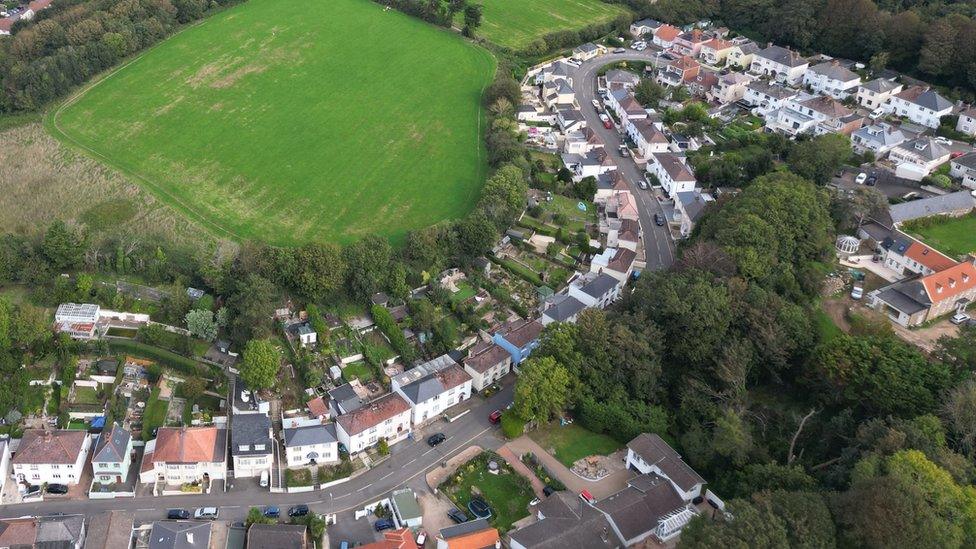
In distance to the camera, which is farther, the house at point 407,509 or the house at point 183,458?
the house at point 183,458

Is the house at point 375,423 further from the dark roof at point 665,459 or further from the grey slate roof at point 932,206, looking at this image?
the grey slate roof at point 932,206

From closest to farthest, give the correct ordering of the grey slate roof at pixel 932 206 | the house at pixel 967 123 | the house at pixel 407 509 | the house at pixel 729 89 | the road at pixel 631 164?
1. the house at pixel 407 509
2. the grey slate roof at pixel 932 206
3. the road at pixel 631 164
4. the house at pixel 967 123
5. the house at pixel 729 89

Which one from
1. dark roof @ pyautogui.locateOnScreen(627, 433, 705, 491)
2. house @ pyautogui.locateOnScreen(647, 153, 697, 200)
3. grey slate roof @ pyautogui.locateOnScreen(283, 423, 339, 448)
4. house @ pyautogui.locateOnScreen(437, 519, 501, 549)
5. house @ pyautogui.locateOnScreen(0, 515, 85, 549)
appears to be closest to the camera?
house @ pyautogui.locateOnScreen(0, 515, 85, 549)

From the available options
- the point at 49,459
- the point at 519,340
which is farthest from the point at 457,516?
the point at 49,459

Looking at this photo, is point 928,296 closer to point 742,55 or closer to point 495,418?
point 495,418

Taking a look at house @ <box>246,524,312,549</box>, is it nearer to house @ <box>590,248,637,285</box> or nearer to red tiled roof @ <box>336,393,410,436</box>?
red tiled roof @ <box>336,393,410,436</box>

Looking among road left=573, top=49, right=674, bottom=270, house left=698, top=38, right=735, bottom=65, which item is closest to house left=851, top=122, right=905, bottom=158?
road left=573, top=49, right=674, bottom=270

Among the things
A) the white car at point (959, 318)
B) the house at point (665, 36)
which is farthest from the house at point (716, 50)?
the white car at point (959, 318)
